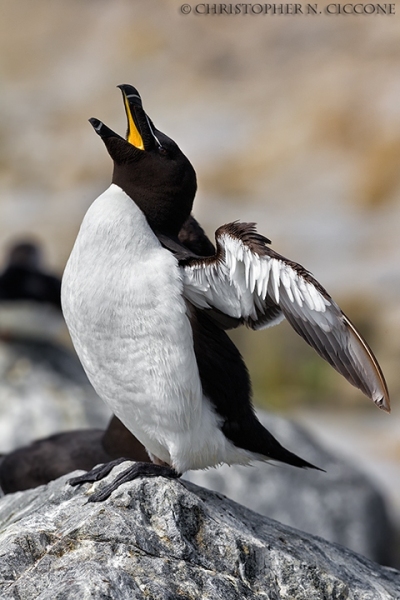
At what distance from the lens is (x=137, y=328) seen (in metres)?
4.03

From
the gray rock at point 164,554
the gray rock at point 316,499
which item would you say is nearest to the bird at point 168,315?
the gray rock at point 164,554

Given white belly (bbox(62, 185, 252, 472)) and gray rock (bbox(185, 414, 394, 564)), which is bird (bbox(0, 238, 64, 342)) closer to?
gray rock (bbox(185, 414, 394, 564))

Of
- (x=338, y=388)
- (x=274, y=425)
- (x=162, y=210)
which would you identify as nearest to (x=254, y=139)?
(x=338, y=388)

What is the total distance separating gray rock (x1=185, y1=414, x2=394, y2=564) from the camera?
711 cm

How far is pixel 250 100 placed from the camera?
1692cm

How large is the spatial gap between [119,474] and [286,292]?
1.04 meters

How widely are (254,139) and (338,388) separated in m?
5.55

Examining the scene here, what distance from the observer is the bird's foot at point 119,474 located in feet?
12.4

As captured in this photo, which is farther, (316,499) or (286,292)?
(316,499)

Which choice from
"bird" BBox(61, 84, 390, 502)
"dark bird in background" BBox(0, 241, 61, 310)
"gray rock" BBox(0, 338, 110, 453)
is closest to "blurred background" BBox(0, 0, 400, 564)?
"dark bird in background" BBox(0, 241, 61, 310)

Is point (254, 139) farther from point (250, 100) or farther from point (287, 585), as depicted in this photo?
point (287, 585)

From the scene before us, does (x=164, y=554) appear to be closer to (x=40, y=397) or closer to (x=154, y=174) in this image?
(x=154, y=174)

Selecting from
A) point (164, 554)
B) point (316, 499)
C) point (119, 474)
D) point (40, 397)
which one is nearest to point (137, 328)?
point (119, 474)

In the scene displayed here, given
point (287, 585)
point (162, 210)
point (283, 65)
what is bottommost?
point (287, 585)
